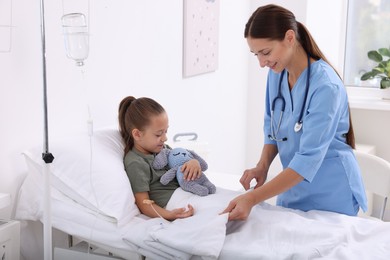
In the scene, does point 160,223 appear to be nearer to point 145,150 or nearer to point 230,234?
point 230,234

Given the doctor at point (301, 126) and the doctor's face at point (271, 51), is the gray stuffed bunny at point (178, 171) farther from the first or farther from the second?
the doctor's face at point (271, 51)

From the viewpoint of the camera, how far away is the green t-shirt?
1.66 meters


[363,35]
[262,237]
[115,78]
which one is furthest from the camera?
[363,35]

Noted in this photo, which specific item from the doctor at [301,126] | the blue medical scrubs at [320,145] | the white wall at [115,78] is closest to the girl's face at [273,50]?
the doctor at [301,126]

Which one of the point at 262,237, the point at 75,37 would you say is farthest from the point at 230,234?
the point at 75,37

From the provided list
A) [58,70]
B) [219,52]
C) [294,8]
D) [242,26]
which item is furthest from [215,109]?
[58,70]

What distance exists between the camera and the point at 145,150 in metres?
1.77

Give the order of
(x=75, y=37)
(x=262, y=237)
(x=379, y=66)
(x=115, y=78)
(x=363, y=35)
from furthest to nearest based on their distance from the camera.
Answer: (x=363, y=35), (x=379, y=66), (x=115, y=78), (x=75, y=37), (x=262, y=237)

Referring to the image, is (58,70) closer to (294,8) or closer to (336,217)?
(336,217)

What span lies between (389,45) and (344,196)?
2.11 metres

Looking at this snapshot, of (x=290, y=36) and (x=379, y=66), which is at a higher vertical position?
(x=290, y=36)

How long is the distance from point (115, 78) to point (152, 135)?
0.49 m

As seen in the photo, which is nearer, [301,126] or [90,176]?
[90,176]

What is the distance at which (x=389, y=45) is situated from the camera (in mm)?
3555
